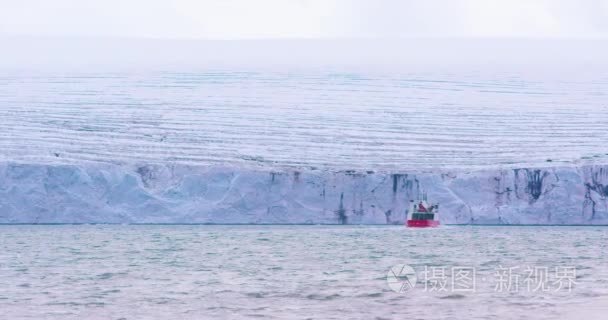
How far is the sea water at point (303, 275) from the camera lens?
10234 millimetres

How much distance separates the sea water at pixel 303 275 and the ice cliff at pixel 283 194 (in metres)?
0.34

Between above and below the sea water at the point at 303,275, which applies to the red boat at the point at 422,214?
above

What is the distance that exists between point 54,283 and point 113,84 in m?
15.7

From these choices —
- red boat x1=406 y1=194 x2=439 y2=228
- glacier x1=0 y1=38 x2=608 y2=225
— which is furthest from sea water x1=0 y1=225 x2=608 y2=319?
glacier x1=0 y1=38 x2=608 y2=225

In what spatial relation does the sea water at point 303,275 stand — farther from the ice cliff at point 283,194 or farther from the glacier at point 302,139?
the glacier at point 302,139

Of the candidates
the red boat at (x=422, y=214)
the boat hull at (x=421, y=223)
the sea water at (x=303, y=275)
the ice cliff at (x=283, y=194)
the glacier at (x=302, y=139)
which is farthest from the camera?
the boat hull at (x=421, y=223)

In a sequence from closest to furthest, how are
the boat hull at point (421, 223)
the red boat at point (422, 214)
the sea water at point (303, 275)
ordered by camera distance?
the sea water at point (303, 275) < the red boat at point (422, 214) < the boat hull at point (421, 223)

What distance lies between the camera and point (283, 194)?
2166 centimetres

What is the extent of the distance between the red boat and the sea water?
290 millimetres

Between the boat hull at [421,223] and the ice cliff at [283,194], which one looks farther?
the boat hull at [421,223]

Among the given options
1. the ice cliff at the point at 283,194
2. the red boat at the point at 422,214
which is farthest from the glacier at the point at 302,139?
the red boat at the point at 422,214

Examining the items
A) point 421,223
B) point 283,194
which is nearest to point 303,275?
point 283,194

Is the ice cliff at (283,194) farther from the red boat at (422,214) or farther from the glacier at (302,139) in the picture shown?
the red boat at (422,214)

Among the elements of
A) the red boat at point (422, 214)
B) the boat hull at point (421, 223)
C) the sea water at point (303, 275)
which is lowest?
the sea water at point (303, 275)
